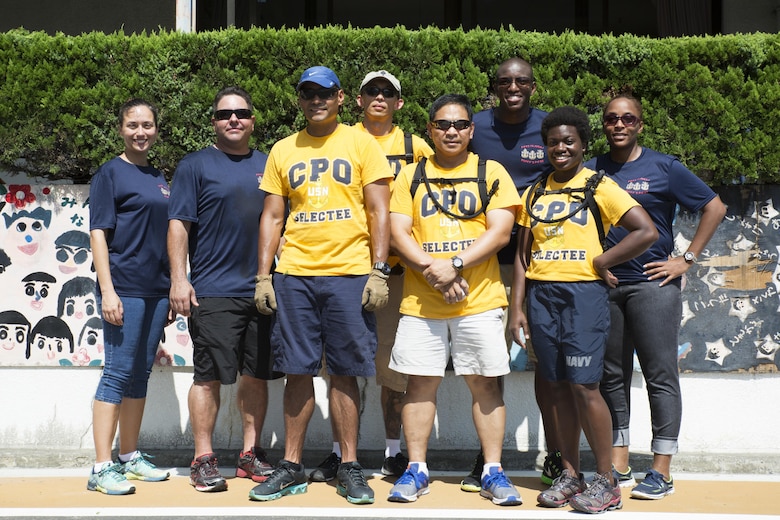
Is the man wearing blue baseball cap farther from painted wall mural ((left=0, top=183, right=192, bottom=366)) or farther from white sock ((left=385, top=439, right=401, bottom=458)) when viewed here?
painted wall mural ((left=0, top=183, right=192, bottom=366))

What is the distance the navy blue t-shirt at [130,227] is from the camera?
500 centimetres

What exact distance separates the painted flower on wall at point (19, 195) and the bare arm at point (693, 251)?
13.8ft

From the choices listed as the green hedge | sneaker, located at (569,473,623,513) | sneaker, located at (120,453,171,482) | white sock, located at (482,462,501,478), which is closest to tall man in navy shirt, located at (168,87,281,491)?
sneaker, located at (120,453,171,482)

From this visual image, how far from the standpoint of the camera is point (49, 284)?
238 inches

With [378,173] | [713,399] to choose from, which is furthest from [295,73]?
[713,399]

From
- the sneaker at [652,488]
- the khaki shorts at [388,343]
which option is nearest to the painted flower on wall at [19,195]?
the khaki shorts at [388,343]

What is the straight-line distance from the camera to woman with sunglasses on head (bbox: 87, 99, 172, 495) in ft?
16.3

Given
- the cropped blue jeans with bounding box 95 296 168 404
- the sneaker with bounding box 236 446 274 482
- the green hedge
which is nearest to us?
the cropped blue jeans with bounding box 95 296 168 404

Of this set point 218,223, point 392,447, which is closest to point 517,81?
point 218,223

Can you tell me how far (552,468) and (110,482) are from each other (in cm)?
257

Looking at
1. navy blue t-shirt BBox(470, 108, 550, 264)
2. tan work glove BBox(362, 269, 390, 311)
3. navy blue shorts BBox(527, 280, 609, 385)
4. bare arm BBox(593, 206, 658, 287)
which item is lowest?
navy blue shorts BBox(527, 280, 609, 385)

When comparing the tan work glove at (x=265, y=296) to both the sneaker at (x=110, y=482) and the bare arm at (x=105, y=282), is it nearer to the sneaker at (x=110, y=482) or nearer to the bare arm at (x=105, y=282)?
the bare arm at (x=105, y=282)

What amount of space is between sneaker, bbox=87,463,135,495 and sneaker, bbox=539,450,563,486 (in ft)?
7.93

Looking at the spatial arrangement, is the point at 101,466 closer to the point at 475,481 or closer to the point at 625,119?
the point at 475,481
